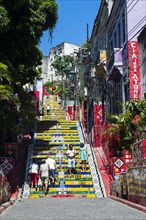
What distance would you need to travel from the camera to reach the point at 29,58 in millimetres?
18359

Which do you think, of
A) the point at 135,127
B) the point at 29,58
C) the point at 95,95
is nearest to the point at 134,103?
the point at 135,127

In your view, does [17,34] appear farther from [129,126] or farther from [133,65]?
[133,65]

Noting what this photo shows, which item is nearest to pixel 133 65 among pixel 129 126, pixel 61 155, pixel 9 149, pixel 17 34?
pixel 129 126

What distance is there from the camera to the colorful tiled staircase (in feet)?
56.0

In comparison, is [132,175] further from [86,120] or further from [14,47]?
[86,120]

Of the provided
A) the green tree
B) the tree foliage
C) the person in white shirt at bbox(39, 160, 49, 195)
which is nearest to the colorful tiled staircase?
the person in white shirt at bbox(39, 160, 49, 195)

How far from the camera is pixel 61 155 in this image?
21312 millimetres

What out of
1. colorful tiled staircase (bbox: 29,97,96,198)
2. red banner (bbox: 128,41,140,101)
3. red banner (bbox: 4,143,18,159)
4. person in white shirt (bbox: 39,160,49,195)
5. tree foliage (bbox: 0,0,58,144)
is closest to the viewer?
tree foliage (bbox: 0,0,58,144)

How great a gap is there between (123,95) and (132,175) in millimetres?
11810

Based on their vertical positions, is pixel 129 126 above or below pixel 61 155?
above

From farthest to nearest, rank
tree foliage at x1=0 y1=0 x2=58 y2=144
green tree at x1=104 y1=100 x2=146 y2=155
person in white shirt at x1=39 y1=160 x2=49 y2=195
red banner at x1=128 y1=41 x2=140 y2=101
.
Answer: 1. red banner at x1=128 y1=41 x2=140 y2=101
2. green tree at x1=104 y1=100 x2=146 y2=155
3. person in white shirt at x1=39 y1=160 x2=49 y2=195
4. tree foliage at x1=0 y1=0 x2=58 y2=144

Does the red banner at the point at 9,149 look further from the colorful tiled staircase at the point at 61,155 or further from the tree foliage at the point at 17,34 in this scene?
the tree foliage at the point at 17,34

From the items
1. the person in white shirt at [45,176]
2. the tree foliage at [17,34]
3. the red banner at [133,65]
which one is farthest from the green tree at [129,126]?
the tree foliage at [17,34]

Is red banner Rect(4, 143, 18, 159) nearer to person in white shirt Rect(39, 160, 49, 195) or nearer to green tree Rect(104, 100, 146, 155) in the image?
person in white shirt Rect(39, 160, 49, 195)
